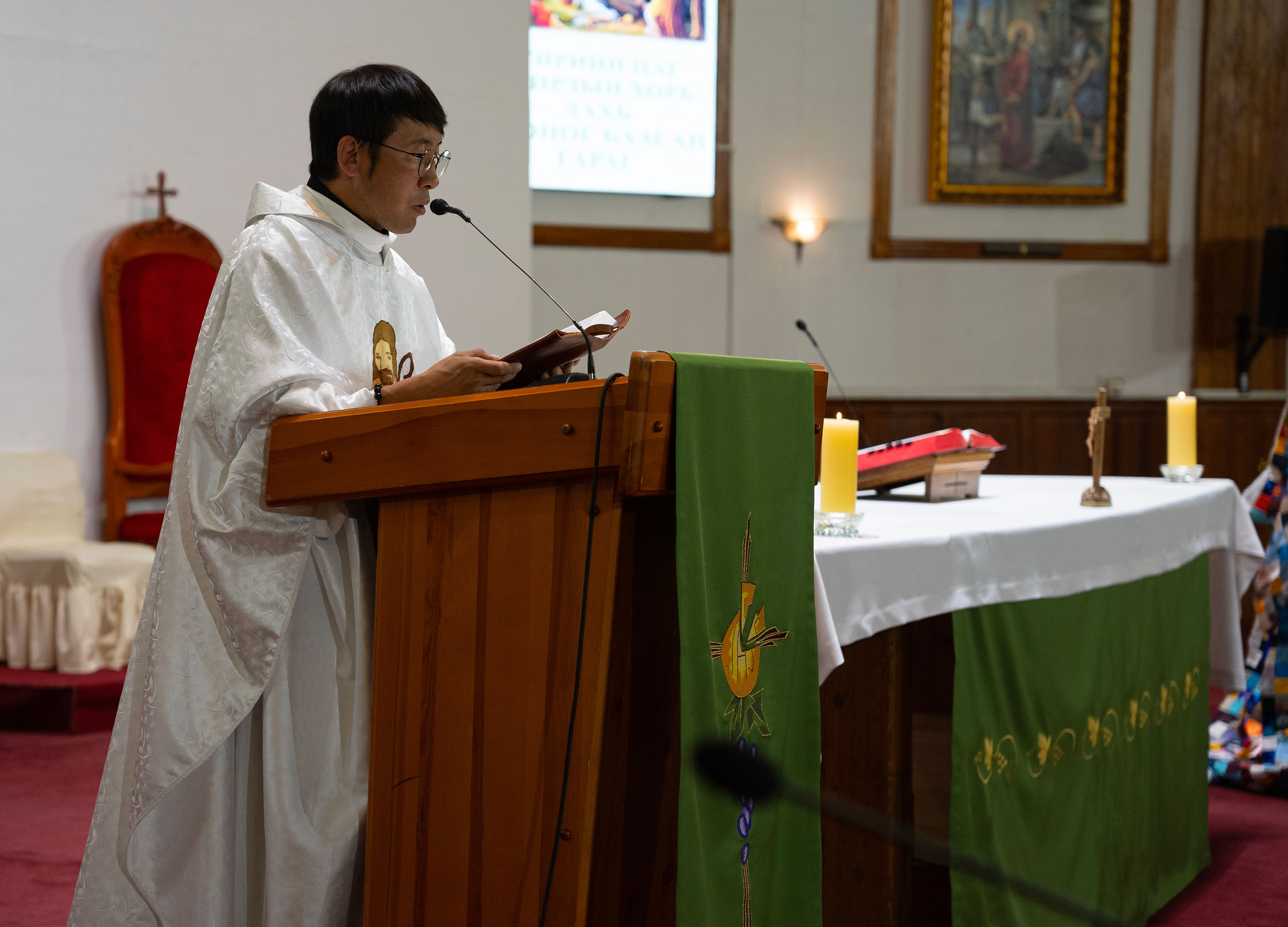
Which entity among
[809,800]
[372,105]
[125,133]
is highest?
[125,133]

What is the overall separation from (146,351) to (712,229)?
3862 millimetres

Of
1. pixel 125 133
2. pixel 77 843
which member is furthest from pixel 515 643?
pixel 125 133

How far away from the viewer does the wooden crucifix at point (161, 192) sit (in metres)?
4.77

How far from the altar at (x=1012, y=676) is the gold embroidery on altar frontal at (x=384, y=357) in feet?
2.45

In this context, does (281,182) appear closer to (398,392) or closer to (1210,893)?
(398,392)

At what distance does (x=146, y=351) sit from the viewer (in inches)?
190

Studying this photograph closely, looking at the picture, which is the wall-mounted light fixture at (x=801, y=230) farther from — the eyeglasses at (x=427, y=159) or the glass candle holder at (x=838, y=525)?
the eyeglasses at (x=427, y=159)

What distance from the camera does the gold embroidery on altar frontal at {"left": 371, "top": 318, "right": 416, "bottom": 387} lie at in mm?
1881

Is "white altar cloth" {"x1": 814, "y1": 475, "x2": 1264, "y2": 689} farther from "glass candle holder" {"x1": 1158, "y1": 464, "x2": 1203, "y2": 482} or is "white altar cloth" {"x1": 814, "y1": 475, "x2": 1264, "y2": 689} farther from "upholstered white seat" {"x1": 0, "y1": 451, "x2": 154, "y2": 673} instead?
"upholstered white seat" {"x1": 0, "y1": 451, "x2": 154, "y2": 673}

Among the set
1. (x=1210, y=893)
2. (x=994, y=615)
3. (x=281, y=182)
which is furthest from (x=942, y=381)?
(x=994, y=615)

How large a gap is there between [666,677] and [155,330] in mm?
3962

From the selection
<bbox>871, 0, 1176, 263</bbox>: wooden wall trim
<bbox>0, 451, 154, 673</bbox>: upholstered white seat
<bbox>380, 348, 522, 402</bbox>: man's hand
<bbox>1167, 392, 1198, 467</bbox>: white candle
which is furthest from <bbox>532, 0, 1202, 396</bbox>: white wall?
<bbox>380, 348, 522, 402</bbox>: man's hand

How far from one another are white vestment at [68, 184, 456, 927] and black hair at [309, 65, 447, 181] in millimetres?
141

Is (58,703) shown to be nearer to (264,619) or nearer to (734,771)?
(264,619)
